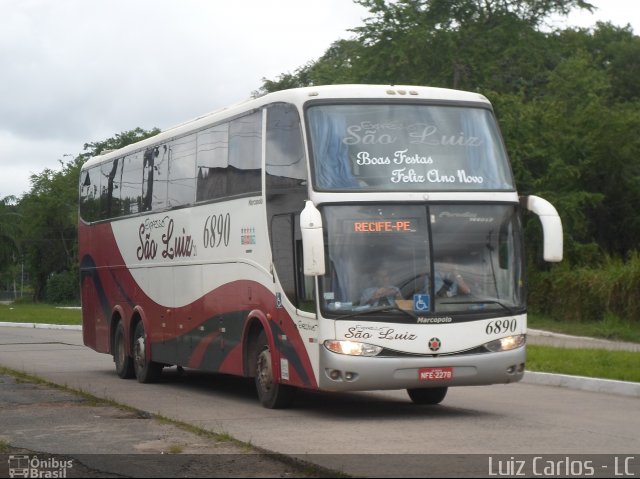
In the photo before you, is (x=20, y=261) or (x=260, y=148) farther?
(x=20, y=261)

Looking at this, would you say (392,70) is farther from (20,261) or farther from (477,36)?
(20,261)

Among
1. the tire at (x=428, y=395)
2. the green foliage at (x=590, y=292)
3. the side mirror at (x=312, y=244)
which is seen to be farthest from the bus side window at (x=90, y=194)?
the green foliage at (x=590, y=292)

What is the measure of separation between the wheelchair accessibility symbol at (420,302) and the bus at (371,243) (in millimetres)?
16

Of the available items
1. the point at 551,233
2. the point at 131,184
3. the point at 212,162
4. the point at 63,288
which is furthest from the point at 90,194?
the point at 63,288

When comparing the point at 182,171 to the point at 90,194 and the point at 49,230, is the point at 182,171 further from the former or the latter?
the point at 49,230

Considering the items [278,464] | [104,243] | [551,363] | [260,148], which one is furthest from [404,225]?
[104,243]

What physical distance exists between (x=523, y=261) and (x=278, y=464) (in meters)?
5.50

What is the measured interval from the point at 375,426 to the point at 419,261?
195 cm

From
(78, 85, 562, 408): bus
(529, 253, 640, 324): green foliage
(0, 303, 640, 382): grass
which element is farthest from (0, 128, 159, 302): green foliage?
(78, 85, 562, 408): bus

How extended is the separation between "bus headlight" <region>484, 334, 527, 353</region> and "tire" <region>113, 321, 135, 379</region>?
874cm

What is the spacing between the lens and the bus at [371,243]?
14070mm

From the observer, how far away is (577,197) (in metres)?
41.1

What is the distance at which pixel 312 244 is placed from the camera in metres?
13.5
